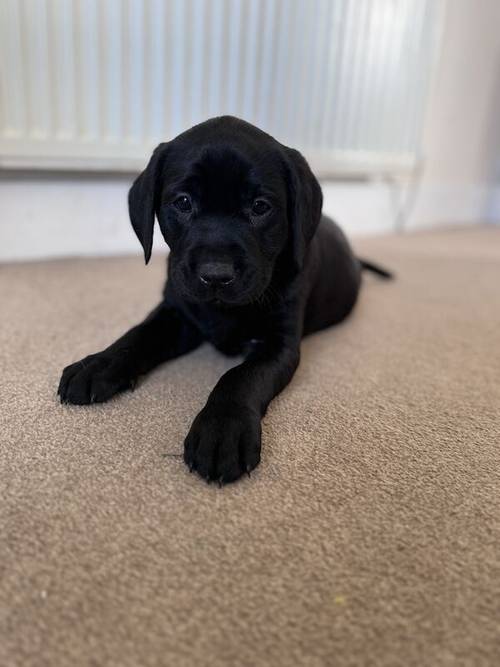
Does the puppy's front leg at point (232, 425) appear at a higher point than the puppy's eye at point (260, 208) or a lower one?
lower

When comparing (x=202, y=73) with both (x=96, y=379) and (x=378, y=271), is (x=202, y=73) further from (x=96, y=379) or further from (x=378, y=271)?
(x=96, y=379)

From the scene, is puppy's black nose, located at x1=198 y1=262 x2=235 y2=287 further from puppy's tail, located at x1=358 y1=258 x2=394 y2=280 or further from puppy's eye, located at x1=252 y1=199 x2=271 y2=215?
puppy's tail, located at x1=358 y1=258 x2=394 y2=280

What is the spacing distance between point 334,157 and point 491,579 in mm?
2265

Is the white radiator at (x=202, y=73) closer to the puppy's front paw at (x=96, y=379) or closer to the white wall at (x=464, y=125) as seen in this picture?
the white wall at (x=464, y=125)

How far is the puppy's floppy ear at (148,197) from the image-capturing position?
1.04 metres

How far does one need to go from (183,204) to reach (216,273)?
186 millimetres

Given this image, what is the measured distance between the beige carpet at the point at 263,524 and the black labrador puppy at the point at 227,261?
0.18ft

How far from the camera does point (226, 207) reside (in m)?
0.99

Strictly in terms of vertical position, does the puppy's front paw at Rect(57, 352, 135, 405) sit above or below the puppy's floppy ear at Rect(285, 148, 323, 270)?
below

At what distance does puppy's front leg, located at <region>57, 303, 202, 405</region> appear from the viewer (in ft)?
3.02

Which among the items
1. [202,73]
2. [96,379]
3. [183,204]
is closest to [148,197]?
[183,204]

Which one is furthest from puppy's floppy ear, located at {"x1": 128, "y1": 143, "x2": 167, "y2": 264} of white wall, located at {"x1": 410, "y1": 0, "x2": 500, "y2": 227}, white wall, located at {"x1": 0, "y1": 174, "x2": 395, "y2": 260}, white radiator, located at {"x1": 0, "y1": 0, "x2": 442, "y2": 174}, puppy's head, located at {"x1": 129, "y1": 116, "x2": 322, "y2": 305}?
white wall, located at {"x1": 410, "y1": 0, "x2": 500, "y2": 227}

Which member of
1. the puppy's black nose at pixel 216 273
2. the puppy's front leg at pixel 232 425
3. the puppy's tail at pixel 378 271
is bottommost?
the puppy's tail at pixel 378 271

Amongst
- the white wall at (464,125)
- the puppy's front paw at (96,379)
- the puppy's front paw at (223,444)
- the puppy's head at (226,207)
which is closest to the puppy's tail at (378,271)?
the puppy's head at (226,207)
